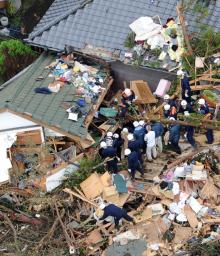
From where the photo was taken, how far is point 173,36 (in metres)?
18.6

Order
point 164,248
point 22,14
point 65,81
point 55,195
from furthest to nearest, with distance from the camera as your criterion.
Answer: point 22,14
point 65,81
point 55,195
point 164,248

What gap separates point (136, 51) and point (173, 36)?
1.21m

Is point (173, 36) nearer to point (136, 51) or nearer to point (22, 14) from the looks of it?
point (136, 51)

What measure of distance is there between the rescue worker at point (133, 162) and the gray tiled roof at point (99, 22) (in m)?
3.71

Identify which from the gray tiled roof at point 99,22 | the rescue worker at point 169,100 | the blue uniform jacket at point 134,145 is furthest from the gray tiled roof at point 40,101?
the rescue worker at point 169,100

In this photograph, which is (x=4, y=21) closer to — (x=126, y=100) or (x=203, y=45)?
(x=126, y=100)

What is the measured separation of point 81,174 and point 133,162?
1.53 m

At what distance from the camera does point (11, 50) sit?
20625 millimetres

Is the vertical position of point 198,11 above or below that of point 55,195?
above

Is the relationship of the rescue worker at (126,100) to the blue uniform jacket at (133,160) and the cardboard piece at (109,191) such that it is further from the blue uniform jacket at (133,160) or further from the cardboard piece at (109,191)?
the cardboard piece at (109,191)

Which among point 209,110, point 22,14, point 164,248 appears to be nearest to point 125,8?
point 209,110

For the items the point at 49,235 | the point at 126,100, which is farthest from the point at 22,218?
the point at 126,100

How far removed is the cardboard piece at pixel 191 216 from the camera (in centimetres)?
1586

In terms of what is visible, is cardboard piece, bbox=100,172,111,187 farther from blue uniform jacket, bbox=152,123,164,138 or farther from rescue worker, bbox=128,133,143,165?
blue uniform jacket, bbox=152,123,164,138
